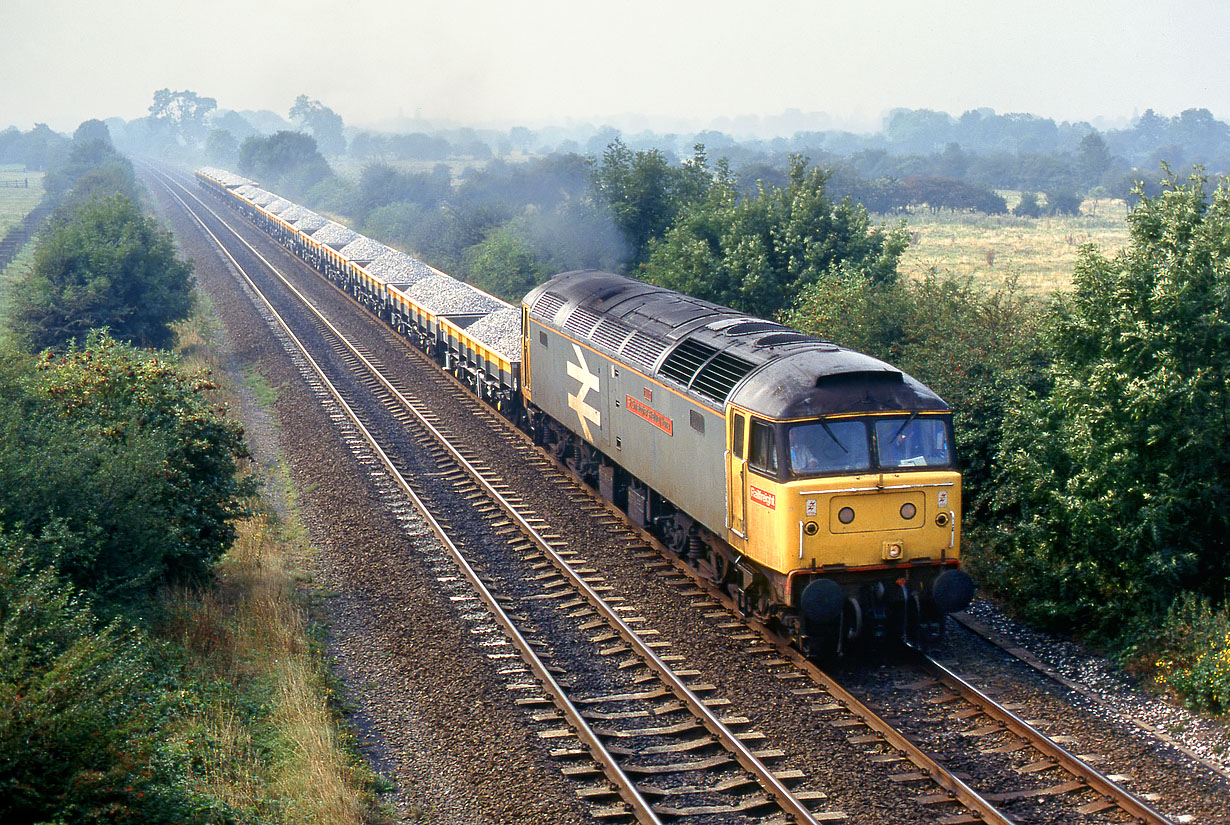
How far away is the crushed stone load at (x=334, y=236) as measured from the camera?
52247 mm

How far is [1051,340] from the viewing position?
14445 millimetres

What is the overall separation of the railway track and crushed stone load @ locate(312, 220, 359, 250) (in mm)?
35018

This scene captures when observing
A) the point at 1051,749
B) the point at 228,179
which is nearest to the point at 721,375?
the point at 1051,749

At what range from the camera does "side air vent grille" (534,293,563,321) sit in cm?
2075

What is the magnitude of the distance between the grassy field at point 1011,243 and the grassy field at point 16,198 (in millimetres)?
63710

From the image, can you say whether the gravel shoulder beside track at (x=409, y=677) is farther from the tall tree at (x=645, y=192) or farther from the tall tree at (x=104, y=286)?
the tall tree at (x=645, y=192)

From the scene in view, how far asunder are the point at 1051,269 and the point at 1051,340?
4165cm

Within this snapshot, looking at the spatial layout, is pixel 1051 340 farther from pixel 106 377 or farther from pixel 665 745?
pixel 106 377

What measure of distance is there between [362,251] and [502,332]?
23.2 meters

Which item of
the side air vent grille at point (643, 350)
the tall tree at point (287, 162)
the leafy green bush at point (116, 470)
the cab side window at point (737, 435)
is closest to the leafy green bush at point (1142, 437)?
the cab side window at point (737, 435)

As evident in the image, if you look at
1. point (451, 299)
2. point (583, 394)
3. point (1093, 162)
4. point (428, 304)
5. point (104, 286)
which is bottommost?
point (583, 394)

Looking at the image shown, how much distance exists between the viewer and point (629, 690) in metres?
12.2

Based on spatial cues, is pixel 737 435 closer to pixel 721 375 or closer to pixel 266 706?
pixel 721 375

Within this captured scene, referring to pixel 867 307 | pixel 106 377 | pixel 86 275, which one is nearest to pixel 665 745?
pixel 106 377
